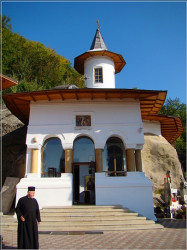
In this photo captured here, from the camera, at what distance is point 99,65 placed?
14.2 m

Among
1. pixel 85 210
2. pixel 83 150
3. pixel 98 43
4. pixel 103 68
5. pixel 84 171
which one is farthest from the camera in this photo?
pixel 98 43

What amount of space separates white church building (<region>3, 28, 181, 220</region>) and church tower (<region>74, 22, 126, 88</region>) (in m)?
3.15

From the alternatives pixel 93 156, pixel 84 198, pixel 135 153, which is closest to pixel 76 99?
pixel 93 156

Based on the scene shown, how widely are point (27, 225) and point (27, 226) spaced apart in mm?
20

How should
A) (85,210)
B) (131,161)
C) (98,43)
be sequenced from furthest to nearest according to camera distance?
1. (98,43)
2. (131,161)
3. (85,210)

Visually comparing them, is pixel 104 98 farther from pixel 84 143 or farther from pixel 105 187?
pixel 105 187

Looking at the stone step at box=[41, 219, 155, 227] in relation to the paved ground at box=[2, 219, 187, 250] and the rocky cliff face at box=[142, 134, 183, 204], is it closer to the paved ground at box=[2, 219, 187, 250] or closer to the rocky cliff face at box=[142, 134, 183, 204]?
the paved ground at box=[2, 219, 187, 250]

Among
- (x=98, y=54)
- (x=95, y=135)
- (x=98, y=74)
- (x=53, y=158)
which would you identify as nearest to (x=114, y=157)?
(x=95, y=135)

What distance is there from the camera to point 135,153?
11.0 meters

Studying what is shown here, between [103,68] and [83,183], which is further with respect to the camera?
[103,68]

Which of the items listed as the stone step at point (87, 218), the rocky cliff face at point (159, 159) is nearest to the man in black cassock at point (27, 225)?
the stone step at point (87, 218)

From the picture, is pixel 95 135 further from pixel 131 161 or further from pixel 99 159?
pixel 131 161

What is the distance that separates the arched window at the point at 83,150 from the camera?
442 inches

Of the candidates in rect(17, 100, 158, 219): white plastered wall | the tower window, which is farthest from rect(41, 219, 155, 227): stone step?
the tower window
